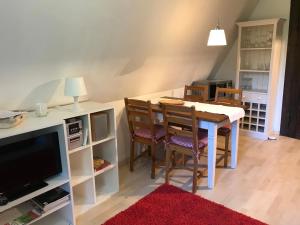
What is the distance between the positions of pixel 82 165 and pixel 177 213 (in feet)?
3.20

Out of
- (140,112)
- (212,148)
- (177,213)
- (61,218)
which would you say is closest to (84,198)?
A: (61,218)

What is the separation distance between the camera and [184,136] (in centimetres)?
260

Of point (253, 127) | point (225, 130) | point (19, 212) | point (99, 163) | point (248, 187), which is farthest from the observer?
point (253, 127)

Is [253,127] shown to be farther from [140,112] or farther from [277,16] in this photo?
[140,112]

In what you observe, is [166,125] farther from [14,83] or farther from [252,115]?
[252,115]

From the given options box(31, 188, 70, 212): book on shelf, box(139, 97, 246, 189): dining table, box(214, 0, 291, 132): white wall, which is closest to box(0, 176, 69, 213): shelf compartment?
box(31, 188, 70, 212): book on shelf

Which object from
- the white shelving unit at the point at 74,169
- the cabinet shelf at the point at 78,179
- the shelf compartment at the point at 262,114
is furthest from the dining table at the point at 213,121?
the shelf compartment at the point at 262,114

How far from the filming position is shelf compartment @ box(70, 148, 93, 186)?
2324 millimetres

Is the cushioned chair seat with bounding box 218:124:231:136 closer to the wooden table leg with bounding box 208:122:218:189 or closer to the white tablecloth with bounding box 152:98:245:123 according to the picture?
the white tablecloth with bounding box 152:98:245:123

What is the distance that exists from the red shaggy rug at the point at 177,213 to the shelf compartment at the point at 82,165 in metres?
0.46

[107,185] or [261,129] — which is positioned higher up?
[261,129]

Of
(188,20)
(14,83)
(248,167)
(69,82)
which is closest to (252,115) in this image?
(248,167)

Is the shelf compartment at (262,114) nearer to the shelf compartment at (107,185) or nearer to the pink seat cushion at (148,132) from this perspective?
the pink seat cushion at (148,132)

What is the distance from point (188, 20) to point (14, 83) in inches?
77.8
